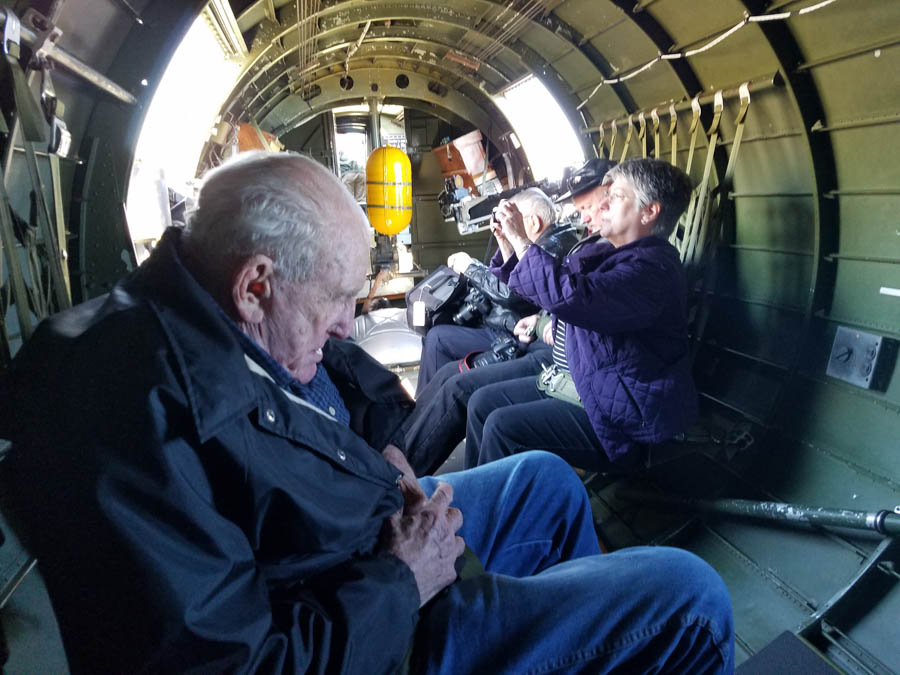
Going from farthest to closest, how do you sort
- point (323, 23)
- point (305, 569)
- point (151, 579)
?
1. point (323, 23)
2. point (305, 569)
3. point (151, 579)

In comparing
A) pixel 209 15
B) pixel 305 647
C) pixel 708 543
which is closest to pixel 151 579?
pixel 305 647

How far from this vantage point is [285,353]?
3.78 feet

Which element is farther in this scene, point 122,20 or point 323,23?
point 323,23

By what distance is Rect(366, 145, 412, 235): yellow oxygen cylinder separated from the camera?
6.04 metres

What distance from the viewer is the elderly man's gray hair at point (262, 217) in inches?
40.9

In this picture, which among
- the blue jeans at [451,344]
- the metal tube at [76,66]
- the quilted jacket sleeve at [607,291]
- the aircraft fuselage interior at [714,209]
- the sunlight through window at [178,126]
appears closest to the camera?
the metal tube at [76,66]

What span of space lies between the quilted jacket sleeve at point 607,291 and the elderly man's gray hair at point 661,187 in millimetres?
296

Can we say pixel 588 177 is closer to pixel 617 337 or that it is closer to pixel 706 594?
pixel 617 337

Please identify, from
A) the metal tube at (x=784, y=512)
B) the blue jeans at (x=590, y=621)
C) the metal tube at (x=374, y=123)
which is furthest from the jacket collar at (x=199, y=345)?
the metal tube at (x=374, y=123)

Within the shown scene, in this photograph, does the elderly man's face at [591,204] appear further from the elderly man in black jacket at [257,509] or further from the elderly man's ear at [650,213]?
the elderly man in black jacket at [257,509]

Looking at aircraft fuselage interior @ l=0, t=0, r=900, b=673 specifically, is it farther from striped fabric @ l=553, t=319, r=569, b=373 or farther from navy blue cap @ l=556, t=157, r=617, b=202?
striped fabric @ l=553, t=319, r=569, b=373

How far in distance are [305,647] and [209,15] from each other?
11.1 ft

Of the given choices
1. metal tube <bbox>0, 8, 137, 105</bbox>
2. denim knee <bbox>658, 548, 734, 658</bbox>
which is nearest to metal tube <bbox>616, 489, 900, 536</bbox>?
denim knee <bbox>658, 548, 734, 658</bbox>

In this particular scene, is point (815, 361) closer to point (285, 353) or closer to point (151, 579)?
point (285, 353)
